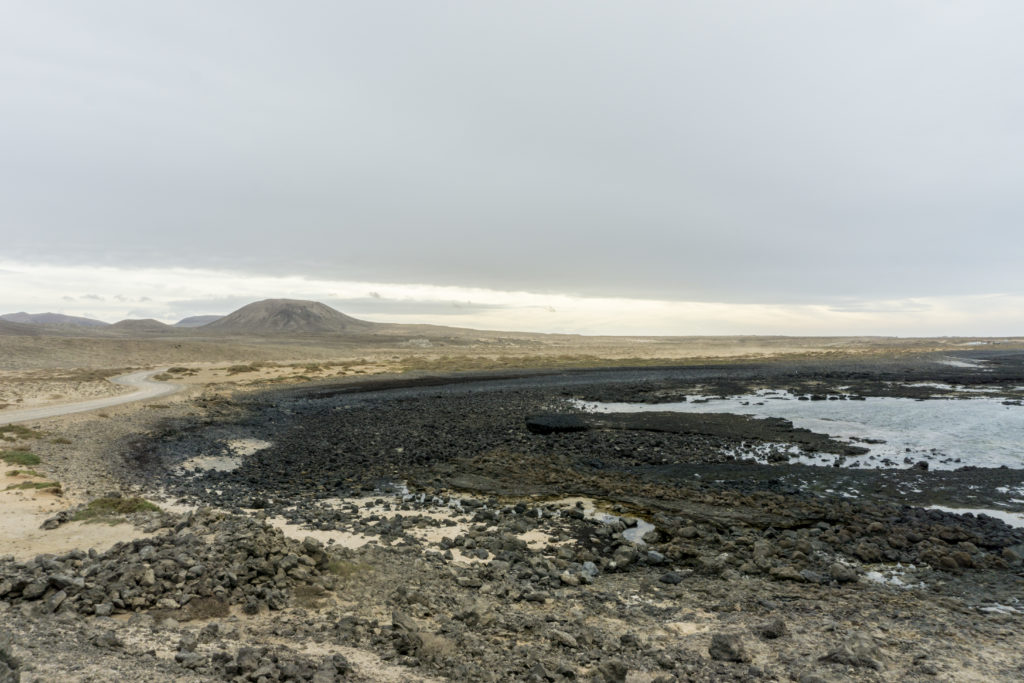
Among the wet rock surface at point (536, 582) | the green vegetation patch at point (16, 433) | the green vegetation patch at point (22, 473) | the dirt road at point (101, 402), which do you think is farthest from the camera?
the dirt road at point (101, 402)

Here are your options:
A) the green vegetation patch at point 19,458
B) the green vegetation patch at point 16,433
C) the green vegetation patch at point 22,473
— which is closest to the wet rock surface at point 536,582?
the green vegetation patch at point 22,473

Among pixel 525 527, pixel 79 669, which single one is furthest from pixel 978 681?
pixel 79 669

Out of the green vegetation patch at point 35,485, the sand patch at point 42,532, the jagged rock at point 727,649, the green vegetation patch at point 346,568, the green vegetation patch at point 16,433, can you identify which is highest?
the jagged rock at point 727,649

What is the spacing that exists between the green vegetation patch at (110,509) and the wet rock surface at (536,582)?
162cm

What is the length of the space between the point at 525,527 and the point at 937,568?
363 inches

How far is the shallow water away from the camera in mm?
23580

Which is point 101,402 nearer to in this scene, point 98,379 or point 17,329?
point 98,379

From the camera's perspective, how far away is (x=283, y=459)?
78.2 ft

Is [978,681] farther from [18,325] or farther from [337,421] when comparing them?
[18,325]

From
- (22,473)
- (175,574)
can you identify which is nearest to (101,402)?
(22,473)

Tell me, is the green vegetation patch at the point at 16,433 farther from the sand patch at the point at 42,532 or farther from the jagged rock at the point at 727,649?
the jagged rock at the point at 727,649

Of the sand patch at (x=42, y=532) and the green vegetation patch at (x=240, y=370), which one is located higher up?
the sand patch at (x=42, y=532)

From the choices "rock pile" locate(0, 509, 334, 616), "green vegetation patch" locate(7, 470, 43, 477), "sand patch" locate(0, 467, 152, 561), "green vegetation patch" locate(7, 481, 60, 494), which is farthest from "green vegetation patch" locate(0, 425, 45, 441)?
"rock pile" locate(0, 509, 334, 616)

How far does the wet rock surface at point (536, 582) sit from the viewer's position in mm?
7863
